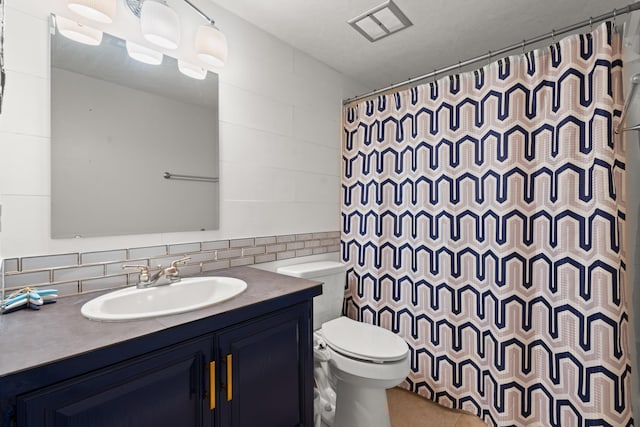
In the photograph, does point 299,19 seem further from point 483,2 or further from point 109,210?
point 109,210

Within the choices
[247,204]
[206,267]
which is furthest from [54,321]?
[247,204]

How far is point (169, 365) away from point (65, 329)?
0.99 feet

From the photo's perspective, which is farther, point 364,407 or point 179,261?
point 364,407

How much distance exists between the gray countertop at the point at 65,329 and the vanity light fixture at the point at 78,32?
1016 millimetres

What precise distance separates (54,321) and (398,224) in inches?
68.8

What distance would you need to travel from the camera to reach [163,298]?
4.06ft

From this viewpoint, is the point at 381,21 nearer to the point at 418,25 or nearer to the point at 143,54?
the point at 418,25

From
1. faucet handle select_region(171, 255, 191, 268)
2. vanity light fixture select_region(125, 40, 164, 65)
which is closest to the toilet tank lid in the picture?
faucet handle select_region(171, 255, 191, 268)

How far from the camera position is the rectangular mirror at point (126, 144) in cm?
116

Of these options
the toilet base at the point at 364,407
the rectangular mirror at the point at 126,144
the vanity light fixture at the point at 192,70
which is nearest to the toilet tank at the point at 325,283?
the toilet base at the point at 364,407

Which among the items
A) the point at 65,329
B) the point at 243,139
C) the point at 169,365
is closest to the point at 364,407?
the point at 169,365

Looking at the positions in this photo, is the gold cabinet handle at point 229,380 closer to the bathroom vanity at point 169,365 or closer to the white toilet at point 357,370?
the bathroom vanity at point 169,365

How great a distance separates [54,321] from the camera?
894 mm

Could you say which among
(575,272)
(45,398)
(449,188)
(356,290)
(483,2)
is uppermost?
(483,2)
